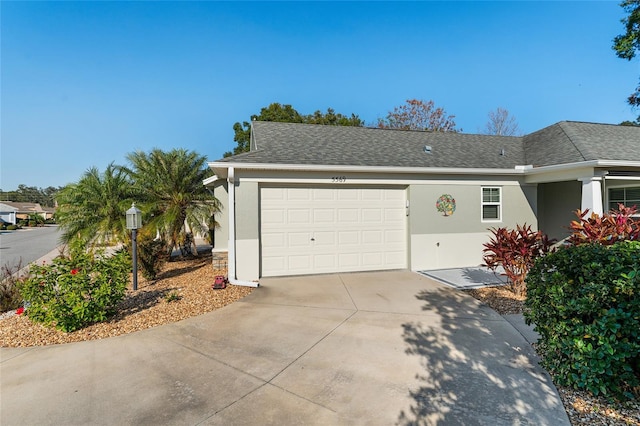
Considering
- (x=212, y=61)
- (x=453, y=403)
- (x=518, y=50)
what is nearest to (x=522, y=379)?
(x=453, y=403)

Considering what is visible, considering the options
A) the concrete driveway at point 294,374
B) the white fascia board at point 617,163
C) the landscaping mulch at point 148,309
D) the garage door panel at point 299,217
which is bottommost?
the concrete driveway at point 294,374

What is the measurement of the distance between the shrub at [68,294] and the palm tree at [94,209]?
4.37 metres

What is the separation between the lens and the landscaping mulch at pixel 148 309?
14.9ft

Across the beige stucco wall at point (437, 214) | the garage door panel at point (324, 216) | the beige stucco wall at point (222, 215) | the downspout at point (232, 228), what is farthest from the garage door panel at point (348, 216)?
the beige stucco wall at point (222, 215)

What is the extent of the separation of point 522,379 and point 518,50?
1442 centimetres

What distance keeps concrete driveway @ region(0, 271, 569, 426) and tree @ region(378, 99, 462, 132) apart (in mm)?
25615

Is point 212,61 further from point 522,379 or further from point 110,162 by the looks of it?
point 522,379

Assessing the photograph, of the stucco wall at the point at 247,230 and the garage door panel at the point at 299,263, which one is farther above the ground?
the stucco wall at the point at 247,230

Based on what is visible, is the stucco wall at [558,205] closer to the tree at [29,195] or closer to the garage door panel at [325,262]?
the garage door panel at [325,262]

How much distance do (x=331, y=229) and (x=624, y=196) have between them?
10443 mm

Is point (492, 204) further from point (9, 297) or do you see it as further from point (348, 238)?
point (9, 297)

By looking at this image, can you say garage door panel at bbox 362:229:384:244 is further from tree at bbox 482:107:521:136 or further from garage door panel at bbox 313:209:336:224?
tree at bbox 482:107:521:136

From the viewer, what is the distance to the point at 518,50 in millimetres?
12664

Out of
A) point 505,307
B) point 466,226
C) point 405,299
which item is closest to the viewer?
point 505,307
